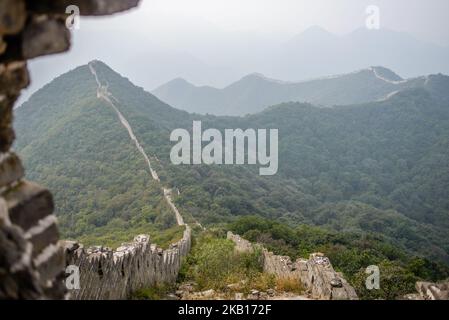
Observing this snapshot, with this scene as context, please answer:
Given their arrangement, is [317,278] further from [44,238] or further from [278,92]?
[278,92]

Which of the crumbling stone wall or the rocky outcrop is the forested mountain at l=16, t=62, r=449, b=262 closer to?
the rocky outcrop

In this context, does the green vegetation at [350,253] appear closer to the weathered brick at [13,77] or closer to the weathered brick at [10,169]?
the weathered brick at [10,169]

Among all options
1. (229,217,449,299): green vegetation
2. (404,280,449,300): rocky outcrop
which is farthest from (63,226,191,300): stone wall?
(229,217,449,299): green vegetation

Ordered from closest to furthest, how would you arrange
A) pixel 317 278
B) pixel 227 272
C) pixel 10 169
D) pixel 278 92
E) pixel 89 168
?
pixel 10 169, pixel 317 278, pixel 227 272, pixel 89 168, pixel 278 92

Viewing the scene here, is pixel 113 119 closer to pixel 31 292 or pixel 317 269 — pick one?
pixel 317 269

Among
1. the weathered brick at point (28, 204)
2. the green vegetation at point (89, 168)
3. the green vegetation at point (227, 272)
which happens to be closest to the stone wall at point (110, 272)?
the green vegetation at point (227, 272)

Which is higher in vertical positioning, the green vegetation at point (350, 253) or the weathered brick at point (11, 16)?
the weathered brick at point (11, 16)

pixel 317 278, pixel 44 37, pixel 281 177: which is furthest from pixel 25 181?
pixel 281 177
